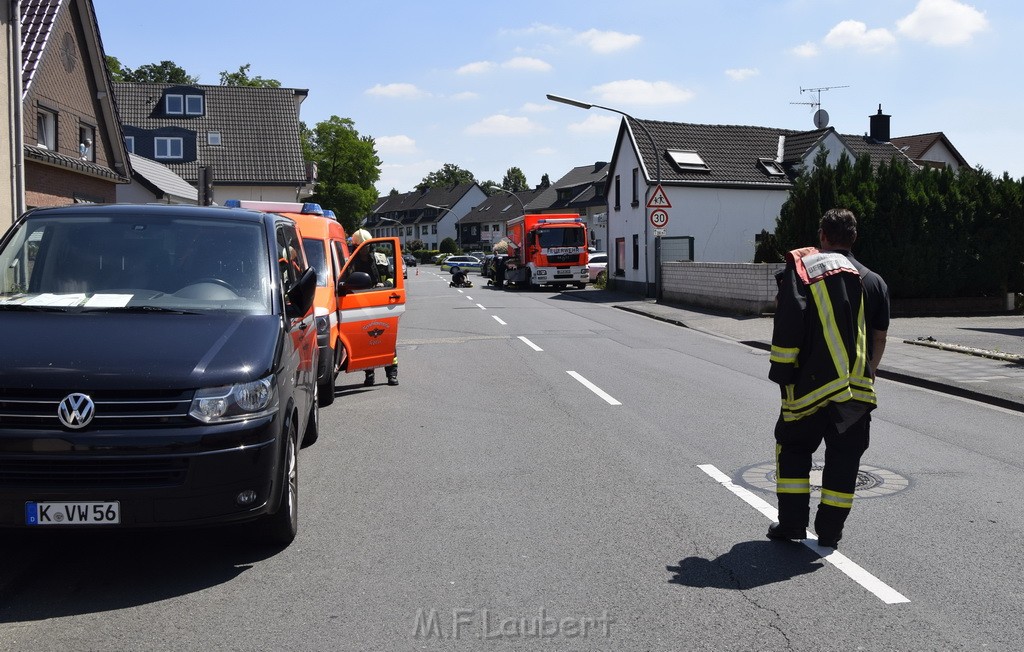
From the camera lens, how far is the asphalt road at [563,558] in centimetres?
420

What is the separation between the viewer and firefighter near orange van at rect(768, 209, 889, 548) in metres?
5.25

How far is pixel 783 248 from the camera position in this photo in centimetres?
2608

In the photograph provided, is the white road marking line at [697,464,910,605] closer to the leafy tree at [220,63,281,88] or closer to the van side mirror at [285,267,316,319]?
the van side mirror at [285,267,316,319]

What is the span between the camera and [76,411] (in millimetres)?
4496

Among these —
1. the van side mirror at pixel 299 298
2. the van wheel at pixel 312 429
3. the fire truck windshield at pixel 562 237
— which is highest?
the fire truck windshield at pixel 562 237

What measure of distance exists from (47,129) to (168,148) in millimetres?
29336

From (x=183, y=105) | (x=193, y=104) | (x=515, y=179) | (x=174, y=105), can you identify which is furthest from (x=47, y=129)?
(x=515, y=179)

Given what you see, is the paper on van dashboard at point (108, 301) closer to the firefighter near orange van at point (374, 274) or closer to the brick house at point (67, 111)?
the firefighter near orange van at point (374, 274)

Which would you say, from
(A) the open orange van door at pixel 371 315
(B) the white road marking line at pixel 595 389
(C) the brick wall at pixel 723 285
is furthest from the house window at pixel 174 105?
(A) the open orange van door at pixel 371 315

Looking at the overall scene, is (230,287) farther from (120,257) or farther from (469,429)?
(469,429)

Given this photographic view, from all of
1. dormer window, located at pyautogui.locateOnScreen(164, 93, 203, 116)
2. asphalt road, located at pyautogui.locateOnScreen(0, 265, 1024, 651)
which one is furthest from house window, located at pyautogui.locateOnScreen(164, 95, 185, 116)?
asphalt road, located at pyautogui.locateOnScreen(0, 265, 1024, 651)

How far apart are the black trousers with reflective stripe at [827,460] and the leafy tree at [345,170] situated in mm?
70457

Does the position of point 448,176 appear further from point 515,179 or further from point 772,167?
point 772,167

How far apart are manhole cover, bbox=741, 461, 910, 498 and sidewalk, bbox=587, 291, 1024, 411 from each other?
167 inches
